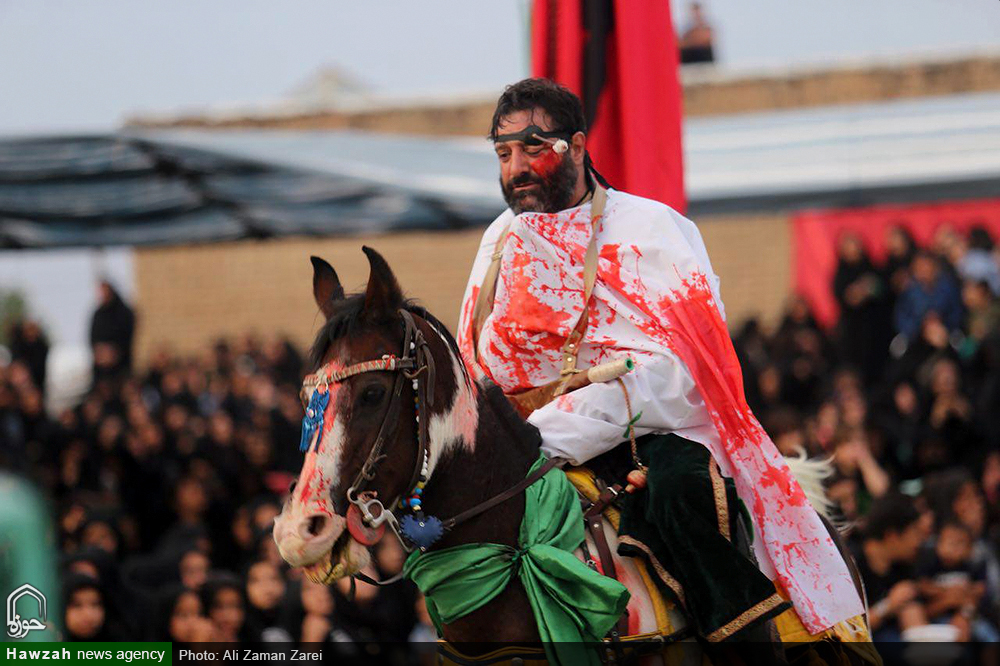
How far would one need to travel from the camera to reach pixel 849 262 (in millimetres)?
15195

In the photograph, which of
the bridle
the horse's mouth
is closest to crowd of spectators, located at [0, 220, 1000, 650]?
the horse's mouth

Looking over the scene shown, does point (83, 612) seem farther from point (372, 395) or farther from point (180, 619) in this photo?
point (372, 395)

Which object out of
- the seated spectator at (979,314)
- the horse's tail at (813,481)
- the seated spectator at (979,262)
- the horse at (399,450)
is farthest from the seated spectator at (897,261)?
the horse at (399,450)

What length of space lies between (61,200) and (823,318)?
1129 cm

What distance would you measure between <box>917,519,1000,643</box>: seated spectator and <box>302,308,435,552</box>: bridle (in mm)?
4738

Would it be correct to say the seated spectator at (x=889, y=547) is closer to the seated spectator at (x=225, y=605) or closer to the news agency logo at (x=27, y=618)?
the seated spectator at (x=225, y=605)

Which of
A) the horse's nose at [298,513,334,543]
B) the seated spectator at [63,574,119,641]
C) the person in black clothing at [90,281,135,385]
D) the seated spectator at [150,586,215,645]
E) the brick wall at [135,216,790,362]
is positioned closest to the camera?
the horse's nose at [298,513,334,543]

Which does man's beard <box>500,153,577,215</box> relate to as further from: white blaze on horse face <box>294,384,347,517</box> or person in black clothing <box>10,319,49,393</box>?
person in black clothing <box>10,319,49,393</box>

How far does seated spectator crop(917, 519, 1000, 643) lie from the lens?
802 cm

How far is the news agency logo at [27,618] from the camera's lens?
2957 mm

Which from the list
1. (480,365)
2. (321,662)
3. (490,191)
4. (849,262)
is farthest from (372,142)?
(480,365)

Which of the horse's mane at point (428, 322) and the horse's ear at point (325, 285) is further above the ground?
the horse's ear at point (325, 285)

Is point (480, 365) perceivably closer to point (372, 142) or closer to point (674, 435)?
point (674, 435)

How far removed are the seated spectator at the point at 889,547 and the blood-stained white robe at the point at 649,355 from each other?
3672 millimetres
